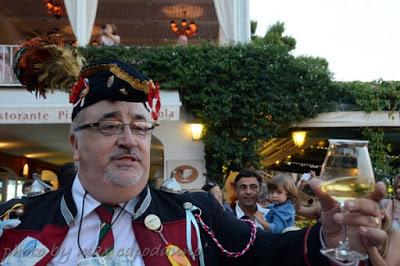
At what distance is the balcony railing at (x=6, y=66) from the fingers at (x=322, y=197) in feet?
30.4

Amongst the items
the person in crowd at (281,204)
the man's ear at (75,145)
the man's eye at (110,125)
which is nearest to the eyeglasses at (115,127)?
the man's eye at (110,125)

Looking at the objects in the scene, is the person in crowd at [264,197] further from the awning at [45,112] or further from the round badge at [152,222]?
the round badge at [152,222]

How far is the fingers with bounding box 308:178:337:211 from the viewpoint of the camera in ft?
5.24

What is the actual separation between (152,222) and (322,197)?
78 cm

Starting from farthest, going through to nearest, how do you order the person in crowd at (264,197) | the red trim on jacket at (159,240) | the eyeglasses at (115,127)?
the person in crowd at (264,197), the eyeglasses at (115,127), the red trim on jacket at (159,240)

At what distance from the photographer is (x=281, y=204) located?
5129mm

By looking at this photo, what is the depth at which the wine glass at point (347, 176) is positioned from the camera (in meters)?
1.50

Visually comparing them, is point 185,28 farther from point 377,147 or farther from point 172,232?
point 172,232

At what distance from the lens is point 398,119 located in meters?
10.9

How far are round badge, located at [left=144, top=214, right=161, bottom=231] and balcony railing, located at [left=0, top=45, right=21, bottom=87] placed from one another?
8.62 metres

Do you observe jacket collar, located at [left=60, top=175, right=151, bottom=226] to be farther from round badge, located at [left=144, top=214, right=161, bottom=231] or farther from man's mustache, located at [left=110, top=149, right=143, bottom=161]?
man's mustache, located at [left=110, top=149, right=143, bottom=161]

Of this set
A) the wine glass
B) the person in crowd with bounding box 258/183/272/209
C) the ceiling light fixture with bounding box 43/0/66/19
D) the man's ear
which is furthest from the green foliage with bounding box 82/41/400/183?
the wine glass

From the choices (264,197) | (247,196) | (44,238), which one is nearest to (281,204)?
(247,196)

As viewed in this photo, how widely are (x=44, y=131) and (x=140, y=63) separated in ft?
9.26
